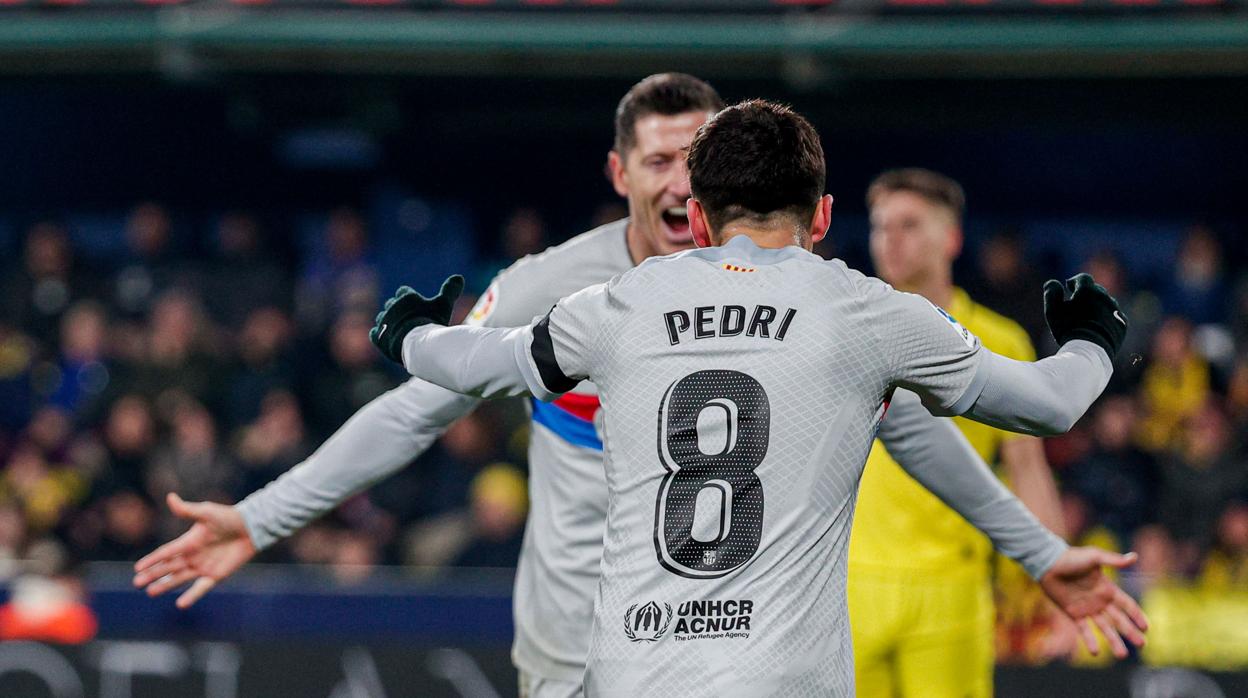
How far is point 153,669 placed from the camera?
7805 mm

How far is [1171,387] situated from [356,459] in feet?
24.8

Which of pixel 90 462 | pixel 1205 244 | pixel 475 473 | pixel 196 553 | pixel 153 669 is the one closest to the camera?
pixel 196 553

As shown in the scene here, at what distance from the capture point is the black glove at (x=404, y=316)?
10.7 ft

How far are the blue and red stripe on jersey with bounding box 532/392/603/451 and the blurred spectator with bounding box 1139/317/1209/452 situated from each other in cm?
691

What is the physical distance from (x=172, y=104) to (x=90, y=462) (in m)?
4.19

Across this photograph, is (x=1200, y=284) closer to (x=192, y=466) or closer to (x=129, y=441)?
(x=192, y=466)

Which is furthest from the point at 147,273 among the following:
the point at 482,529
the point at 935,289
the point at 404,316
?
the point at 404,316

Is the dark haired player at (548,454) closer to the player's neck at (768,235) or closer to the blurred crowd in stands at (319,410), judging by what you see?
the player's neck at (768,235)

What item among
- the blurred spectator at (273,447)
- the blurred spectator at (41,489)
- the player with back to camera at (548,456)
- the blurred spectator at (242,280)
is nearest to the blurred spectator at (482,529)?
the blurred spectator at (273,447)

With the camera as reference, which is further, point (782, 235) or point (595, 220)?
point (595, 220)

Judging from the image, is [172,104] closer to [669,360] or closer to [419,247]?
[419,247]

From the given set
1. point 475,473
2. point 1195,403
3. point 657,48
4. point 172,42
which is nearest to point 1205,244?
point 1195,403

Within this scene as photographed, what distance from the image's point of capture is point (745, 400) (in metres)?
2.87

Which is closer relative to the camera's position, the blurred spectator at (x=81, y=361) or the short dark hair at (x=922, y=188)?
the short dark hair at (x=922, y=188)
